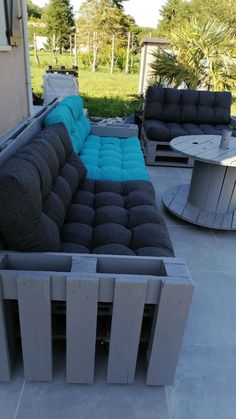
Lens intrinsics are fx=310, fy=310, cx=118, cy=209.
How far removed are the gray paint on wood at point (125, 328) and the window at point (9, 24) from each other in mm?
2426

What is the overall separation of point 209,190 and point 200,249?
0.59 meters

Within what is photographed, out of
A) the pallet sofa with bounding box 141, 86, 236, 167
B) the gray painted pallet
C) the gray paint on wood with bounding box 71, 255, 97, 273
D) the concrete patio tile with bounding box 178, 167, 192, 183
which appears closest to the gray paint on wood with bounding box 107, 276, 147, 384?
the gray paint on wood with bounding box 71, 255, 97, 273

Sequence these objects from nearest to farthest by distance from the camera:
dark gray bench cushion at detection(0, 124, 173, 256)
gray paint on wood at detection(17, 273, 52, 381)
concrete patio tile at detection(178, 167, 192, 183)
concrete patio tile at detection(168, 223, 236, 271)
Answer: gray paint on wood at detection(17, 273, 52, 381), dark gray bench cushion at detection(0, 124, 173, 256), concrete patio tile at detection(168, 223, 236, 271), concrete patio tile at detection(178, 167, 192, 183)

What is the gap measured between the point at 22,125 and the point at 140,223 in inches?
46.6

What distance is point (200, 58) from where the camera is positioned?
478cm

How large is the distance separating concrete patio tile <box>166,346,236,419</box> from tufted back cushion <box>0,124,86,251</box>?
2.70 ft

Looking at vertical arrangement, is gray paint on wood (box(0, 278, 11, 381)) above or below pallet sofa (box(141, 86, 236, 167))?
below

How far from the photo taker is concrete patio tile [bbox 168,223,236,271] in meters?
2.18

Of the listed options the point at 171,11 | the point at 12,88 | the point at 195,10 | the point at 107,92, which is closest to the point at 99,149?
the point at 12,88

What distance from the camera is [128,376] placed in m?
1.33

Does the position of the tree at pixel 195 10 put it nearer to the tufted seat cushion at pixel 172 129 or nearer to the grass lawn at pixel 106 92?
the grass lawn at pixel 106 92

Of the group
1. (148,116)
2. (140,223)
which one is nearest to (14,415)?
(140,223)

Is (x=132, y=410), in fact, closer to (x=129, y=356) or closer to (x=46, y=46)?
(x=129, y=356)

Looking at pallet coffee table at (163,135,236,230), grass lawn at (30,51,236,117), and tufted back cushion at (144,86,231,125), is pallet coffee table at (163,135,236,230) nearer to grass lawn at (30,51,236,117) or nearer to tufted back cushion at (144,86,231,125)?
tufted back cushion at (144,86,231,125)
